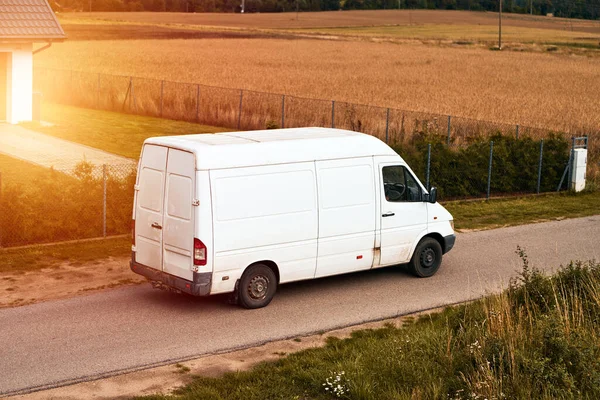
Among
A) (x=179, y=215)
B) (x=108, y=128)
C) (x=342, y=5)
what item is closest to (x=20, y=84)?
(x=108, y=128)

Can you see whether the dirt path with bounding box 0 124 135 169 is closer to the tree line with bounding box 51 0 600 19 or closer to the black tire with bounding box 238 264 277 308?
the black tire with bounding box 238 264 277 308

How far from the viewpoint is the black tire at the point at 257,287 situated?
44.0 ft

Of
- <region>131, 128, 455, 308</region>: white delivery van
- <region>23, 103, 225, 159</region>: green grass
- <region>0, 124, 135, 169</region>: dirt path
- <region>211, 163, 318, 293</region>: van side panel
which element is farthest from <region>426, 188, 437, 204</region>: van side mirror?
Result: <region>23, 103, 225, 159</region>: green grass

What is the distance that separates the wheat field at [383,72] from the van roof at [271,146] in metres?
21.9

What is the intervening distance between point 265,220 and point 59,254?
466 cm

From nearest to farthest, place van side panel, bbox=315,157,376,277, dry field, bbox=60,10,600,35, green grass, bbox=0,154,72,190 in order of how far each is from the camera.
Result: van side panel, bbox=315,157,376,277 < green grass, bbox=0,154,72,190 < dry field, bbox=60,10,600,35

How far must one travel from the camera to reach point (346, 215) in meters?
14.4

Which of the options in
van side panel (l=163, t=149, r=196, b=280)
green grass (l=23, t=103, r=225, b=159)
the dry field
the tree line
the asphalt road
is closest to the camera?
the asphalt road

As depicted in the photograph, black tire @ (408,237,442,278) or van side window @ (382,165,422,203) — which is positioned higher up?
van side window @ (382,165,422,203)

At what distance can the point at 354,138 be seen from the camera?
14.8 metres

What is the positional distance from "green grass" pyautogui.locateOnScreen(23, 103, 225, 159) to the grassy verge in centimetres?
1875

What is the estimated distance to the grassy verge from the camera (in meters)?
10.0

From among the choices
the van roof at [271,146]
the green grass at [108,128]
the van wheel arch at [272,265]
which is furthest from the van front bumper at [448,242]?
the green grass at [108,128]

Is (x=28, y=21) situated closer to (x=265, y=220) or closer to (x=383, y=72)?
(x=265, y=220)
